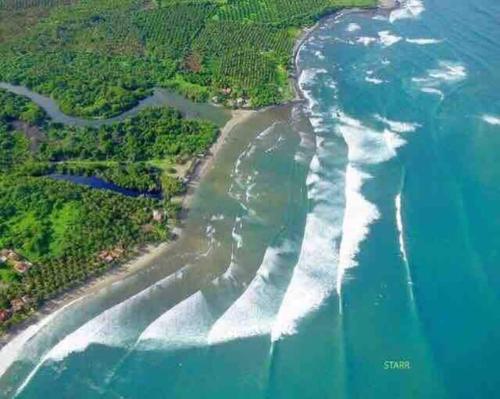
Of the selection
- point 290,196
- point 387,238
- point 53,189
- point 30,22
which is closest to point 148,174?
point 53,189

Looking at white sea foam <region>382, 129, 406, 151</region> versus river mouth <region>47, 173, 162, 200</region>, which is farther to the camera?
white sea foam <region>382, 129, 406, 151</region>

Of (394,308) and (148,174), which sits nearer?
(394,308)

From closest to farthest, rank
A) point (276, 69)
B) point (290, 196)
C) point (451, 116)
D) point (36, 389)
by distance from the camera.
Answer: point (36, 389), point (290, 196), point (451, 116), point (276, 69)

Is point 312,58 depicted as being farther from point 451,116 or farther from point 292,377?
point 292,377

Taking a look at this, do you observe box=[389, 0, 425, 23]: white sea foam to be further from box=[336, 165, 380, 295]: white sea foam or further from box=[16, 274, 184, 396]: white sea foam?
box=[16, 274, 184, 396]: white sea foam

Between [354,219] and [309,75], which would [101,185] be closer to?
[354,219]

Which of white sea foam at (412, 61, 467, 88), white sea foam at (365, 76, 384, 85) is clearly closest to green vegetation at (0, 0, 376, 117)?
white sea foam at (365, 76, 384, 85)

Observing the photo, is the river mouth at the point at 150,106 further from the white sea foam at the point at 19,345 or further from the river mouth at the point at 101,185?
the white sea foam at the point at 19,345

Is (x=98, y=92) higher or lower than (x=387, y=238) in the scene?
higher
